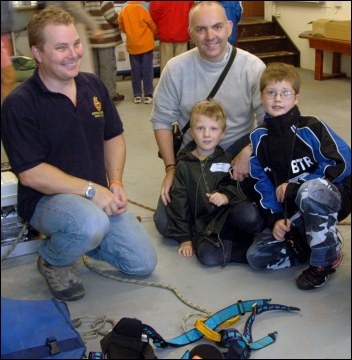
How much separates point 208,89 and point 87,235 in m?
0.79

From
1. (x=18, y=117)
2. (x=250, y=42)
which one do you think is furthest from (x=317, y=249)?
(x=250, y=42)

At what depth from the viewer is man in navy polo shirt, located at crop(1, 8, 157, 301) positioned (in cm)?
161

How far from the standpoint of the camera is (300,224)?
6.15 feet

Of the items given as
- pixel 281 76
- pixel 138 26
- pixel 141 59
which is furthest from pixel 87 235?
pixel 141 59

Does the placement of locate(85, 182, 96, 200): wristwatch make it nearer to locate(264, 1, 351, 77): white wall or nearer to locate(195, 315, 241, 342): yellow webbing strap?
locate(195, 315, 241, 342): yellow webbing strap

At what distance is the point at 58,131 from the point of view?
1.68 m

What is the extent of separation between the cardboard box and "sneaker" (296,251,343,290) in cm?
317

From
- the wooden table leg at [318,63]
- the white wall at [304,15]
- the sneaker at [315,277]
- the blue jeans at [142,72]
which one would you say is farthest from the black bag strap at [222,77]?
the wooden table leg at [318,63]

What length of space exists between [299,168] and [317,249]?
0.88 feet

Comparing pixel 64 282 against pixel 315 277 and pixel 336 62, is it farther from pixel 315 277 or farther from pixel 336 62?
pixel 336 62

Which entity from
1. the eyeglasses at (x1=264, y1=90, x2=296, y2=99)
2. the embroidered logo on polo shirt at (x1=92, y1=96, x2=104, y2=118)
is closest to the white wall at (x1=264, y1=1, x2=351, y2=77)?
the eyeglasses at (x1=264, y1=90, x2=296, y2=99)

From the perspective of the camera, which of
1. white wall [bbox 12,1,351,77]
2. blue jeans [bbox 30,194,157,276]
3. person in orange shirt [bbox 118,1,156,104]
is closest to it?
blue jeans [bbox 30,194,157,276]

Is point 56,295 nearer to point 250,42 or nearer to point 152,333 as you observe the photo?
point 152,333

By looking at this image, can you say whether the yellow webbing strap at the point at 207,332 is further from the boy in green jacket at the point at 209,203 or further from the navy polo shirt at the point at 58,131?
the navy polo shirt at the point at 58,131
